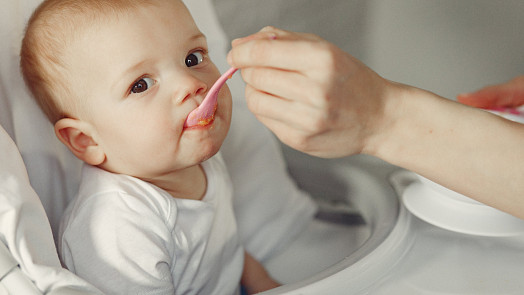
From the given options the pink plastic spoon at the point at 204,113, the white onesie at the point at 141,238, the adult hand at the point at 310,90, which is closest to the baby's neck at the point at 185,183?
the white onesie at the point at 141,238

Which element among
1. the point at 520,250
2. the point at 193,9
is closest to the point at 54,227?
the point at 193,9

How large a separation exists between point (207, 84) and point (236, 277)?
343 millimetres

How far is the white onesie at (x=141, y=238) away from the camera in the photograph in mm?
705

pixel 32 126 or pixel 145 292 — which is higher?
pixel 32 126

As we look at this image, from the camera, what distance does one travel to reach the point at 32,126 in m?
0.80

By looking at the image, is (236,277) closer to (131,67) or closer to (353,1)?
(131,67)

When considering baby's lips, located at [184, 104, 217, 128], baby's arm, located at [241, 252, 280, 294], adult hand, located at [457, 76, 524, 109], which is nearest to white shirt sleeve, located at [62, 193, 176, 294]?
baby's lips, located at [184, 104, 217, 128]

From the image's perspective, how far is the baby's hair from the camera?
0.71 metres

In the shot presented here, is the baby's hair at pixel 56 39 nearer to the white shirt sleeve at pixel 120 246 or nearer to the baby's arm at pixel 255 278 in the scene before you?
the white shirt sleeve at pixel 120 246

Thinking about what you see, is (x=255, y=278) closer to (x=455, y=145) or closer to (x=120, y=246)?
(x=120, y=246)

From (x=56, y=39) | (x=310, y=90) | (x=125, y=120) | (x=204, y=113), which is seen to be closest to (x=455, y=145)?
(x=310, y=90)

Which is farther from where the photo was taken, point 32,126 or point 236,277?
point 236,277

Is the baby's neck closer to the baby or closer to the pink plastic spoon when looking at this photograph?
the baby

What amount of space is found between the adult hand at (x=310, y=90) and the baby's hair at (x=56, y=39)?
222mm
